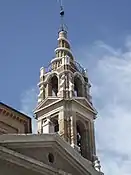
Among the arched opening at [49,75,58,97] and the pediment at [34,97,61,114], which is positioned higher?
the arched opening at [49,75,58,97]

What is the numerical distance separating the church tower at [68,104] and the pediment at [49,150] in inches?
468

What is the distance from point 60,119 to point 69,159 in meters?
14.6

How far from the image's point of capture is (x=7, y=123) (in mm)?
27703

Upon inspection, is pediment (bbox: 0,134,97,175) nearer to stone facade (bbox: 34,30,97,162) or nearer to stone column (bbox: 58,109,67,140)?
stone facade (bbox: 34,30,97,162)

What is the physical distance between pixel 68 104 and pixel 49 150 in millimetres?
15950

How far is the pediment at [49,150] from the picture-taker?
22.8m

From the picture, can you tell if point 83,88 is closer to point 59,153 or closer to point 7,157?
point 59,153

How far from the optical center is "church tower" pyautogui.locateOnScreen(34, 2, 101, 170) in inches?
1537

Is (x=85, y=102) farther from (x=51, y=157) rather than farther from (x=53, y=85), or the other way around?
(x=51, y=157)

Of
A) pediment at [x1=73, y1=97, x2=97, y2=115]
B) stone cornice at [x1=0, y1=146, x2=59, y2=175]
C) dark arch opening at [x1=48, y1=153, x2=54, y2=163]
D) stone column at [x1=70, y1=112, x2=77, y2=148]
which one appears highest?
pediment at [x1=73, y1=97, x2=97, y2=115]

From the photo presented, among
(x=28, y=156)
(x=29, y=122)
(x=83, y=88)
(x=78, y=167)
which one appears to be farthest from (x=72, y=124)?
(x=28, y=156)

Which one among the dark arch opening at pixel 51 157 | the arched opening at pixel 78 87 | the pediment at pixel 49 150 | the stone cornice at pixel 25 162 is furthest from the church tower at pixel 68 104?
the stone cornice at pixel 25 162

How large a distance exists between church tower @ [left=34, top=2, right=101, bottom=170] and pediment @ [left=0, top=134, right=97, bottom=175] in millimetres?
11898

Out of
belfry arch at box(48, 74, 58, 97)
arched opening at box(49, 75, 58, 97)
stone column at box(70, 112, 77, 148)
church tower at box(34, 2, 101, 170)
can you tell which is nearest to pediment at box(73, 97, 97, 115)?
church tower at box(34, 2, 101, 170)
